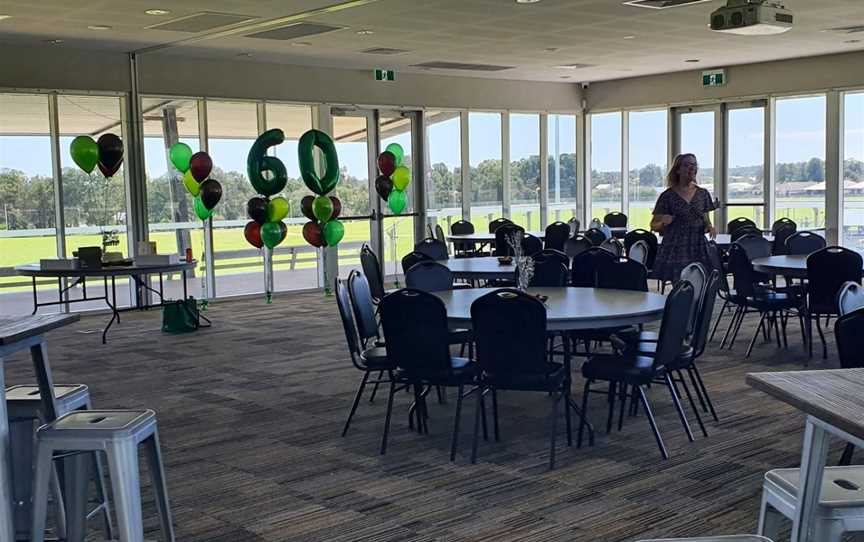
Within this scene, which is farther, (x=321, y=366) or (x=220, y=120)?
(x=220, y=120)

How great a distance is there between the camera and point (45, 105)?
37.8 ft

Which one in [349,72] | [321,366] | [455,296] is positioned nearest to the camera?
[455,296]

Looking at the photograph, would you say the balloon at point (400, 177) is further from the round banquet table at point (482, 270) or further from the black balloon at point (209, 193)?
the round banquet table at point (482, 270)

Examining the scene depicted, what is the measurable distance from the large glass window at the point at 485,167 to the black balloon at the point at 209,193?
573 cm

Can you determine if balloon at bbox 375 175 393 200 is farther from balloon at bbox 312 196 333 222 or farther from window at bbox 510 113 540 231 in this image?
window at bbox 510 113 540 231

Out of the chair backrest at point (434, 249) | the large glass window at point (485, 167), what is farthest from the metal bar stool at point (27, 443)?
the large glass window at point (485, 167)

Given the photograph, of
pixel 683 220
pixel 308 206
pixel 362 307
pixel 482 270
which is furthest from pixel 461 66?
pixel 362 307

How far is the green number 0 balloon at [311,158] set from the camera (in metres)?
10.8

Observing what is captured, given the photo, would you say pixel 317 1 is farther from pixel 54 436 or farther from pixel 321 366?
pixel 54 436

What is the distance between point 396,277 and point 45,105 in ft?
19.4

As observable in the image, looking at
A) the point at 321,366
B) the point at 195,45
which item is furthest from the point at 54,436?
the point at 195,45

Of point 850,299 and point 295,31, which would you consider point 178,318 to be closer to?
point 295,31

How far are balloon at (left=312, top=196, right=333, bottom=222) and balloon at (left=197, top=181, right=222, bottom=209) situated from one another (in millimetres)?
1179

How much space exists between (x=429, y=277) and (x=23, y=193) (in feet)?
22.1
